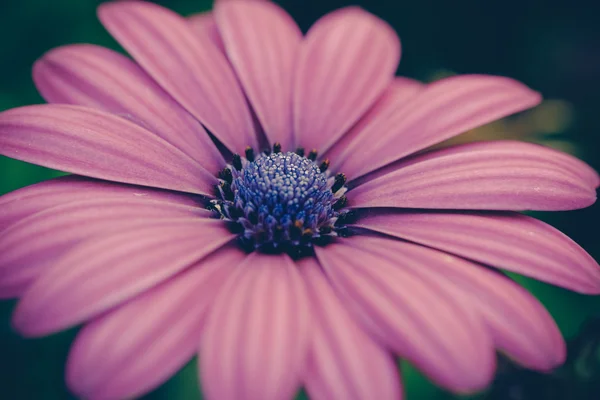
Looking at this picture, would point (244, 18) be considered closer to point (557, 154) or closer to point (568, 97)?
point (557, 154)

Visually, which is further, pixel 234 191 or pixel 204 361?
pixel 234 191

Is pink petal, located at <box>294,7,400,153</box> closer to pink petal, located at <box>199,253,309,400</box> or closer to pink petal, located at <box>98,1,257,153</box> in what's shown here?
pink petal, located at <box>98,1,257,153</box>

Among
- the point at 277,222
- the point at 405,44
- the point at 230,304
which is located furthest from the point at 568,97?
the point at 230,304

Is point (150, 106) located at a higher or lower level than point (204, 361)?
higher

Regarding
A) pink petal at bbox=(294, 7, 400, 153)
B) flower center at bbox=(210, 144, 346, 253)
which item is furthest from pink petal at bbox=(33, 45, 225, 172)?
pink petal at bbox=(294, 7, 400, 153)

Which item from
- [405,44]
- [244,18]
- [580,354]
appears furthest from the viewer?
[405,44]

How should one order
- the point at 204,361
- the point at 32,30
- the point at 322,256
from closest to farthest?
the point at 204,361
the point at 322,256
the point at 32,30

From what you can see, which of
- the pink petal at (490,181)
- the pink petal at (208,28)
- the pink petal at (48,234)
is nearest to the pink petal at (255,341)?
the pink petal at (48,234)

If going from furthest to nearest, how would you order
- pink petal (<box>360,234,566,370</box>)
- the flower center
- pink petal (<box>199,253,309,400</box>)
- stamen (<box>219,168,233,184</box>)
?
stamen (<box>219,168,233,184</box>), the flower center, pink petal (<box>360,234,566,370</box>), pink petal (<box>199,253,309,400</box>)
